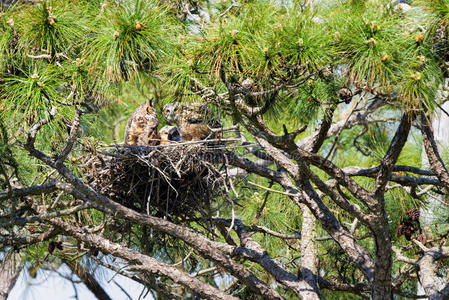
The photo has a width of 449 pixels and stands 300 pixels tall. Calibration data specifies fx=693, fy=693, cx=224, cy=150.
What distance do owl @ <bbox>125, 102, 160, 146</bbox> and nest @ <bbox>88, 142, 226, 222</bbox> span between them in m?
0.26

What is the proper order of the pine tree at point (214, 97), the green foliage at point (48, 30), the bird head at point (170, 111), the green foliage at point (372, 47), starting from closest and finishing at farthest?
the green foliage at point (372, 47)
the pine tree at point (214, 97)
the green foliage at point (48, 30)
the bird head at point (170, 111)

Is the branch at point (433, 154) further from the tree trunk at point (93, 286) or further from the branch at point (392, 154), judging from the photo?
the tree trunk at point (93, 286)

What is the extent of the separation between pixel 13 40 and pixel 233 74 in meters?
1.18

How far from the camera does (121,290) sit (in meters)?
4.34

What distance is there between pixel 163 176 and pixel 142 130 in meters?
0.47

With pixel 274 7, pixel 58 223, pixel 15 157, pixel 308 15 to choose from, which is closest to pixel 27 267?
pixel 15 157

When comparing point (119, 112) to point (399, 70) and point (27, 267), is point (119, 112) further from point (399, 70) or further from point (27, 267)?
point (399, 70)

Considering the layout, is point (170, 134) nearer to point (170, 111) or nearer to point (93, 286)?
point (170, 111)

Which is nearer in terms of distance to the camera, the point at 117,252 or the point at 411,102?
the point at 411,102

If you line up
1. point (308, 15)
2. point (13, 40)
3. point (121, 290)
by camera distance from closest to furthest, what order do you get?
point (308, 15) → point (13, 40) → point (121, 290)

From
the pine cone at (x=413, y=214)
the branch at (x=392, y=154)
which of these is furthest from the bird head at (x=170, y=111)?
the pine cone at (x=413, y=214)

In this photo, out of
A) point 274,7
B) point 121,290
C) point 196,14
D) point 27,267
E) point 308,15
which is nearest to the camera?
point 308,15

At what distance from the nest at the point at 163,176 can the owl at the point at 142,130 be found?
26 centimetres

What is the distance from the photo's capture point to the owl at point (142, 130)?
13.9ft
